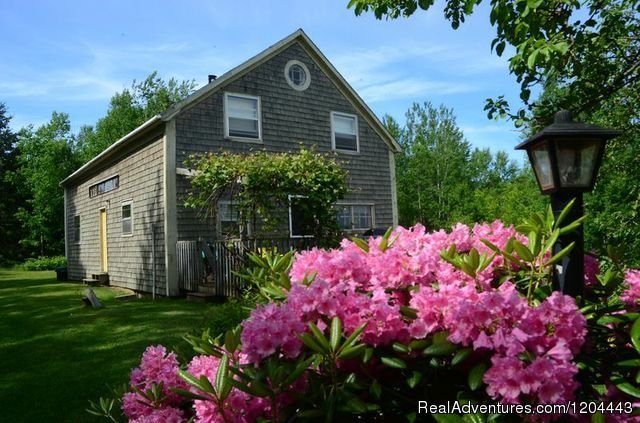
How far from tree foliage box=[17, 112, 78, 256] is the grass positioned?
21963 mm

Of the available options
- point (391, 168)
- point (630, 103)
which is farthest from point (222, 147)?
point (630, 103)

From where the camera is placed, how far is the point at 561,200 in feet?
7.18

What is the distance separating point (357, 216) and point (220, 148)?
4.88m

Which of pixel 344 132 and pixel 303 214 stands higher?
pixel 344 132

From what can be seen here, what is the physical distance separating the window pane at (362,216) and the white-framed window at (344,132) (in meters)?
1.82

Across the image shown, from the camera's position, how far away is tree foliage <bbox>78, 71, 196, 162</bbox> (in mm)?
32688

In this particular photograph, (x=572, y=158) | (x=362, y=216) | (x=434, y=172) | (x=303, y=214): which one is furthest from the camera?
(x=434, y=172)

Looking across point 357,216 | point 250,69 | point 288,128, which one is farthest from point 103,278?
point 357,216

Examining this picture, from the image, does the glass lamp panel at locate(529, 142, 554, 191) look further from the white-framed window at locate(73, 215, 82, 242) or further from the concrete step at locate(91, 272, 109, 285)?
the white-framed window at locate(73, 215, 82, 242)

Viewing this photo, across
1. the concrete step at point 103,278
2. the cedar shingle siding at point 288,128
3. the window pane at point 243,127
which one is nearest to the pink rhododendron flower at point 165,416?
the cedar shingle siding at point 288,128

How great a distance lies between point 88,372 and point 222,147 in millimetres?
7579

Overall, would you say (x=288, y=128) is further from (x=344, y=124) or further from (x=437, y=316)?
(x=437, y=316)

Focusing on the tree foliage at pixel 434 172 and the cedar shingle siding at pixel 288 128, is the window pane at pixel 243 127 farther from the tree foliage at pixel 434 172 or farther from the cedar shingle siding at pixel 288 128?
the tree foliage at pixel 434 172

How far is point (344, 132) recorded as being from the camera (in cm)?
1480
